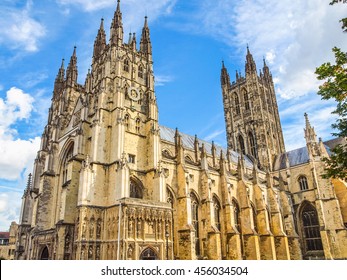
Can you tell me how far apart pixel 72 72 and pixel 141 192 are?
76.3 feet

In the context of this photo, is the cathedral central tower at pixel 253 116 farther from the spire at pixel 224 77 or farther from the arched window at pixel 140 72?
the arched window at pixel 140 72

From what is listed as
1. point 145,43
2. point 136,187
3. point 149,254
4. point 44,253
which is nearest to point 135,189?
point 136,187

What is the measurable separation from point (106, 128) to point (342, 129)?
2014 centimetres

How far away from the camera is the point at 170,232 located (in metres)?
24.2

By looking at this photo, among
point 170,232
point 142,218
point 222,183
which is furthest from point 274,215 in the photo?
point 142,218

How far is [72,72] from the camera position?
40.2m

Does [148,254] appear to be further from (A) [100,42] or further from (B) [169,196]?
(A) [100,42]

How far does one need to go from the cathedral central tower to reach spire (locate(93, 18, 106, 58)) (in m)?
31.9

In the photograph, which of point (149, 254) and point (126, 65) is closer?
point (149, 254)

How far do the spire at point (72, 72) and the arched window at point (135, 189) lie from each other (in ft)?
66.1

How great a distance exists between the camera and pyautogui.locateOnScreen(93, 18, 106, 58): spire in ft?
115

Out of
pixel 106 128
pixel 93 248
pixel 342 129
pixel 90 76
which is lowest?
pixel 93 248

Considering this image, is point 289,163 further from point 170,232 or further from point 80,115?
point 80,115

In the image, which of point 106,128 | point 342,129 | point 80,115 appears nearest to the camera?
point 342,129
